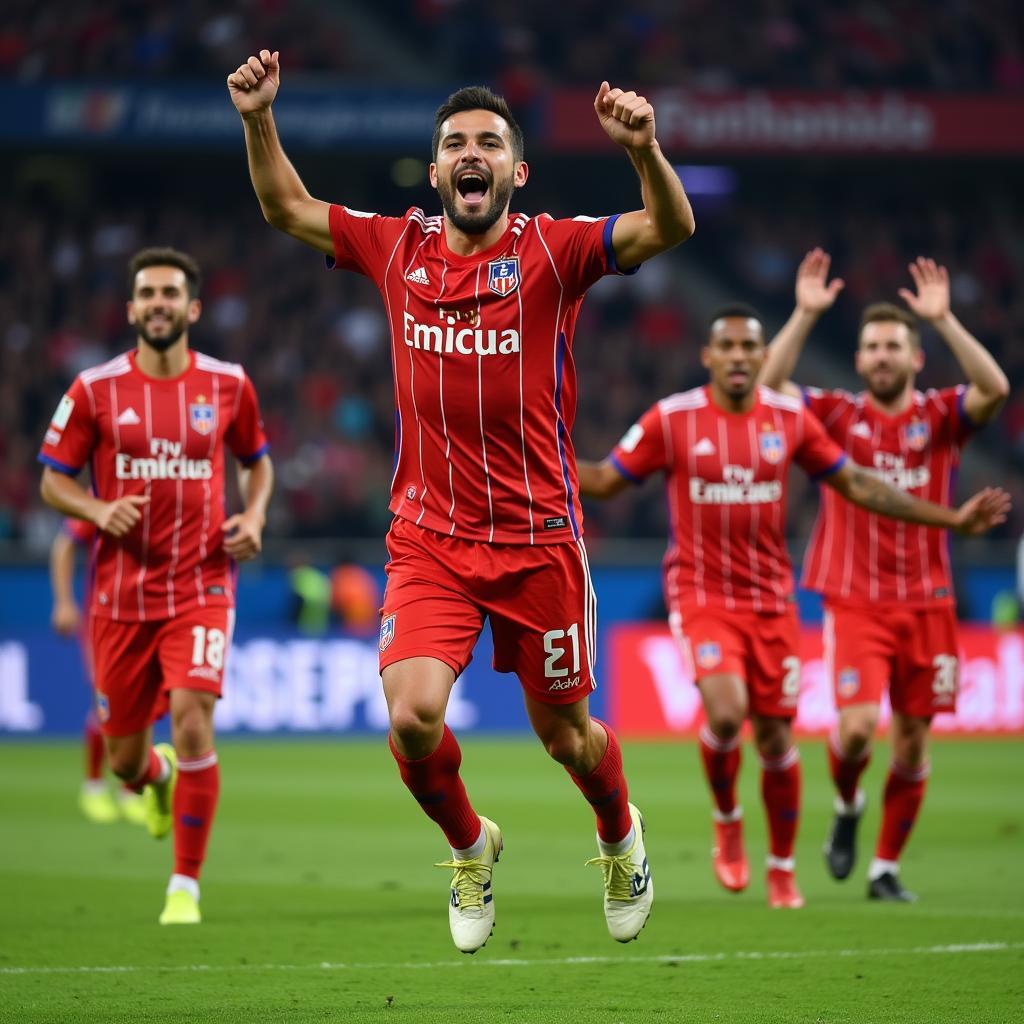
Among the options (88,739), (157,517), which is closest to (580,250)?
(157,517)

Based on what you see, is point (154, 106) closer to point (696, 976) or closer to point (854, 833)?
point (854, 833)

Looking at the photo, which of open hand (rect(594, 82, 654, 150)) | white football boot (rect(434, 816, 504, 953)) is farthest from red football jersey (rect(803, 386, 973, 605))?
open hand (rect(594, 82, 654, 150))

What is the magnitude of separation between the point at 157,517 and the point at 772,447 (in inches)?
119

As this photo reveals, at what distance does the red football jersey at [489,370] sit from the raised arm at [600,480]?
2.85 metres

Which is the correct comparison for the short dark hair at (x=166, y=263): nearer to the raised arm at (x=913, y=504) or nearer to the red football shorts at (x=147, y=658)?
the red football shorts at (x=147, y=658)

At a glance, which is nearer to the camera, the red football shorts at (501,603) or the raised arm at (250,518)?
the red football shorts at (501,603)

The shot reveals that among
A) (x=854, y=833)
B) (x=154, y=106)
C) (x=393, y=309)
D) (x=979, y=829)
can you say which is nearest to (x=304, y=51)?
(x=154, y=106)

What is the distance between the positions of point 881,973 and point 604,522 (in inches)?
650

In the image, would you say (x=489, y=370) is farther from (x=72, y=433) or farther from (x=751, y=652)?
(x=751, y=652)

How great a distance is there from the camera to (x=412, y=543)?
5988 millimetres

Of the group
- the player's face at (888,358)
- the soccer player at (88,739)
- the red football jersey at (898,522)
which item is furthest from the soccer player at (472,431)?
the soccer player at (88,739)

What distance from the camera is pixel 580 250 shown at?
578cm

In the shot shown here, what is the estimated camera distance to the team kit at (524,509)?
19.1ft

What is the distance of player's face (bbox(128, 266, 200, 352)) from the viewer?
8383mm
